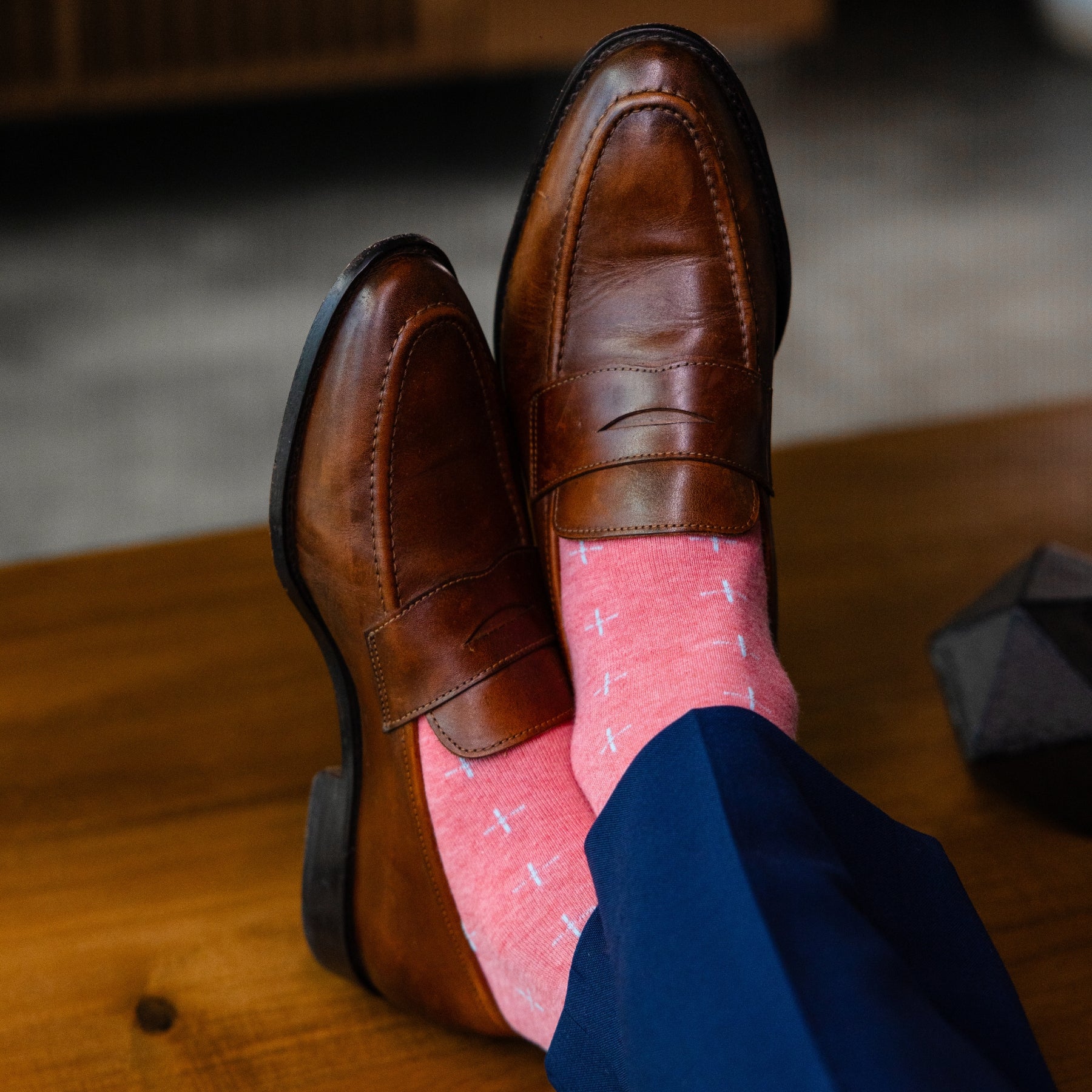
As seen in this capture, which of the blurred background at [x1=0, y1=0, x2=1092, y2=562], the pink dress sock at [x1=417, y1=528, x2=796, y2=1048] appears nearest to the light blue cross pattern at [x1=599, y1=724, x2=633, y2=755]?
the pink dress sock at [x1=417, y1=528, x2=796, y2=1048]

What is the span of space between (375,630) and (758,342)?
26 cm

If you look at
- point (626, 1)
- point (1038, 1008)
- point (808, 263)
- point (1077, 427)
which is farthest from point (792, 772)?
point (626, 1)

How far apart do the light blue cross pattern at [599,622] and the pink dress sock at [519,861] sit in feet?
0.17

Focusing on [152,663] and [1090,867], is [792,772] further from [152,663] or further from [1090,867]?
[152,663]

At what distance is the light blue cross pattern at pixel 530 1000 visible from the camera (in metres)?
0.49

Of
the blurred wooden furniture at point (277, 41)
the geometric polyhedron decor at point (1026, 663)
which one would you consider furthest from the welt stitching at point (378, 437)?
the blurred wooden furniture at point (277, 41)

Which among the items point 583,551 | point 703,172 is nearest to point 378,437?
point 583,551

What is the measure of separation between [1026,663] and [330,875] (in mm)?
361

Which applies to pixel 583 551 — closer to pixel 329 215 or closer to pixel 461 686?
pixel 461 686

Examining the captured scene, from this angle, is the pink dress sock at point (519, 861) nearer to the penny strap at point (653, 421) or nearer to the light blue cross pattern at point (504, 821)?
the light blue cross pattern at point (504, 821)

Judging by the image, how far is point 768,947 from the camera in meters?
0.36

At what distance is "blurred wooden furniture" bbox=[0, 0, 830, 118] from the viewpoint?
5.50ft

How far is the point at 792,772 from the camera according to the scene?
0.42 meters

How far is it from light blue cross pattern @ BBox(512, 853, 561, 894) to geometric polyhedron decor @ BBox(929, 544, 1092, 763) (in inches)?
9.2
